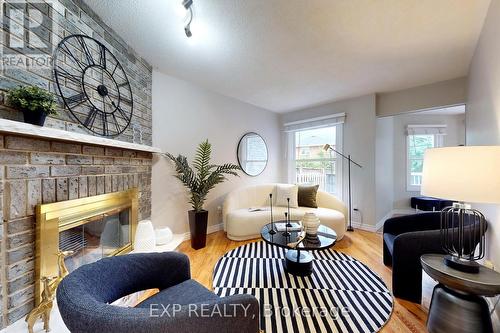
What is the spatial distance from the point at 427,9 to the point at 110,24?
8.95 feet

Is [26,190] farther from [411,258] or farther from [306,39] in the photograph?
[411,258]

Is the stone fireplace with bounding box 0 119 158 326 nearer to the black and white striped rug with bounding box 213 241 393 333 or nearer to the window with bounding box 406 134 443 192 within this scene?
the black and white striped rug with bounding box 213 241 393 333

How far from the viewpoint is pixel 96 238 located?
68.6 inches

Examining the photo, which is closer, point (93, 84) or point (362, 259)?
point (93, 84)

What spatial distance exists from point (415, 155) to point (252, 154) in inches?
151

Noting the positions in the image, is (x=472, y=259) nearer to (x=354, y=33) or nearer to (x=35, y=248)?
(x=354, y=33)

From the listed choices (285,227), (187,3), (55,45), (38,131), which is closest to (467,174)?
(285,227)

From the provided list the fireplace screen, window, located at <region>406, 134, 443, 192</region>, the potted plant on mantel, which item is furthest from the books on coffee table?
window, located at <region>406, 134, 443, 192</region>

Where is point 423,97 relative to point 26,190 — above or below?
above

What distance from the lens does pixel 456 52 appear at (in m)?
2.20

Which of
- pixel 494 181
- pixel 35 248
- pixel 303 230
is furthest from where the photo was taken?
pixel 303 230

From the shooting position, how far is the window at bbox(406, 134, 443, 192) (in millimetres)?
4582

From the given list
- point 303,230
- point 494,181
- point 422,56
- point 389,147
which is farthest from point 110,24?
point 389,147

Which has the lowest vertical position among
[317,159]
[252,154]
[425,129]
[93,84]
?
[317,159]
